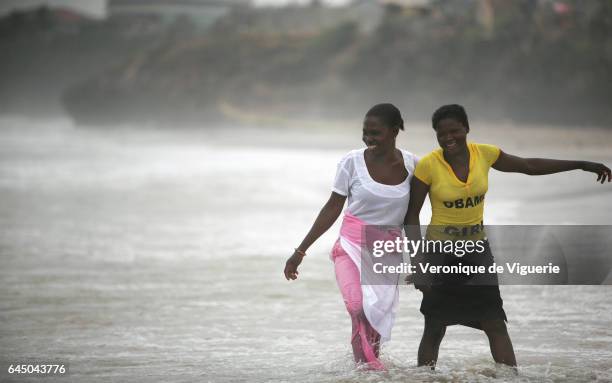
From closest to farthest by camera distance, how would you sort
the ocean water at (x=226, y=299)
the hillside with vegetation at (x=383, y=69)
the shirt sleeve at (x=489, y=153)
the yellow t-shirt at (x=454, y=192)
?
the yellow t-shirt at (x=454, y=192) < the shirt sleeve at (x=489, y=153) < the ocean water at (x=226, y=299) < the hillside with vegetation at (x=383, y=69)

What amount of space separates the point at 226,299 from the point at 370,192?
341cm

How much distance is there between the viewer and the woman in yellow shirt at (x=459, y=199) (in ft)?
13.0

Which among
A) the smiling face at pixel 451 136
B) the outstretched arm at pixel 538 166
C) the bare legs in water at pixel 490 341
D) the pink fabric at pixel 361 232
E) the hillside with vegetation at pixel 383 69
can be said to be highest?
the hillside with vegetation at pixel 383 69

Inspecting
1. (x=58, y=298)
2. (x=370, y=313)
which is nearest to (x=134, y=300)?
(x=58, y=298)

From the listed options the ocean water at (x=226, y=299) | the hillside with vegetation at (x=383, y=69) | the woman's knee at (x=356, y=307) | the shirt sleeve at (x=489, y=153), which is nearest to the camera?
the shirt sleeve at (x=489, y=153)

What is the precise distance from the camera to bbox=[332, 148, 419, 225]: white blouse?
4043 mm

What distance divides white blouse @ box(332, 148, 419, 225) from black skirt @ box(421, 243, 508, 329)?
0.87 feet

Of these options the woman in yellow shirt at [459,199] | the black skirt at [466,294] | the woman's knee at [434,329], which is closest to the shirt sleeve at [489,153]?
the woman in yellow shirt at [459,199]

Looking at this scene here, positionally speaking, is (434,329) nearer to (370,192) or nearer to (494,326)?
(494,326)

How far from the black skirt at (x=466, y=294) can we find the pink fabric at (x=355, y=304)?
0.33 metres

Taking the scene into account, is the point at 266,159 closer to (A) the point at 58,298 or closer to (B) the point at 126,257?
(B) the point at 126,257

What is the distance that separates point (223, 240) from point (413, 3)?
1769 inches

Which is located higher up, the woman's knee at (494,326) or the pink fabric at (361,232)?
the pink fabric at (361,232)

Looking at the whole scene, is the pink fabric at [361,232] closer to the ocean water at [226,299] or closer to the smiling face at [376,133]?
the smiling face at [376,133]
